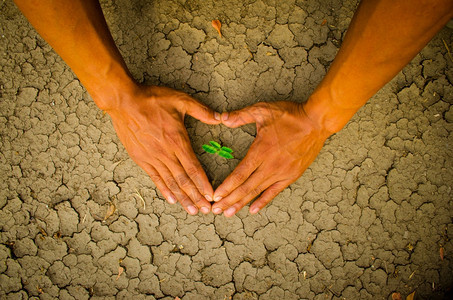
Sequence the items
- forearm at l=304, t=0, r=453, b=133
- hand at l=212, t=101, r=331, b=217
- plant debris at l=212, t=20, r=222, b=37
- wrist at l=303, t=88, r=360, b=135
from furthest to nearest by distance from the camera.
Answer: plant debris at l=212, t=20, r=222, b=37
hand at l=212, t=101, r=331, b=217
wrist at l=303, t=88, r=360, b=135
forearm at l=304, t=0, r=453, b=133

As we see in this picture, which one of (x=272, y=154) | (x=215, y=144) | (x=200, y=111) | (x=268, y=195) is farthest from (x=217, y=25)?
→ (x=268, y=195)

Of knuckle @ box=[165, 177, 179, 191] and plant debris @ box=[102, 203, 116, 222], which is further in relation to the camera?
plant debris @ box=[102, 203, 116, 222]

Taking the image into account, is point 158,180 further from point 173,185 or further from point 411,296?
point 411,296

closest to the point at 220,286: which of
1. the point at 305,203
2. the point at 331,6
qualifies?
the point at 305,203

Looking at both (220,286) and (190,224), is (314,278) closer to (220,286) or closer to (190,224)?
(220,286)

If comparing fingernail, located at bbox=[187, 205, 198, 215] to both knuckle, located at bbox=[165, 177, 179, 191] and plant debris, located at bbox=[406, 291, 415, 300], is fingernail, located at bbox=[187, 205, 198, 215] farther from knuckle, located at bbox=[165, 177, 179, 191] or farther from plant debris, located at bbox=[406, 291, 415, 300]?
plant debris, located at bbox=[406, 291, 415, 300]

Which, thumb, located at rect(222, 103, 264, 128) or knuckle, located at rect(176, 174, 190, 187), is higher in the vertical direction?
thumb, located at rect(222, 103, 264, 128)

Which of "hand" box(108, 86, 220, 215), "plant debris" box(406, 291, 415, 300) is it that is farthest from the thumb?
"plant debris" box(406, 291, 415, 300)
